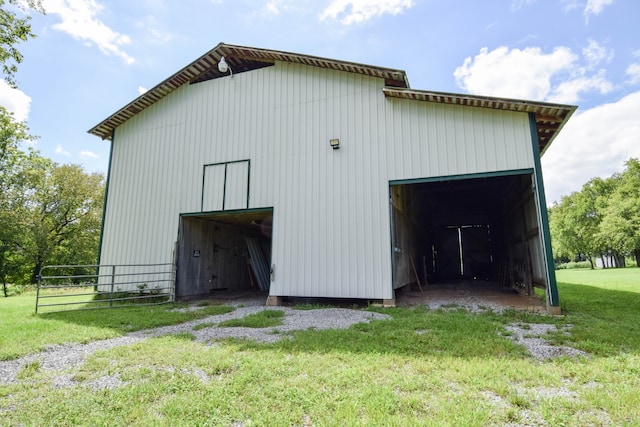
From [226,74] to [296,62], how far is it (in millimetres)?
2461

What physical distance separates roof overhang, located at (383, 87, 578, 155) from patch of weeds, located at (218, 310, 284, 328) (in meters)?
5.67

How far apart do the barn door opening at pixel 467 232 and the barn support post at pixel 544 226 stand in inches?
61.6

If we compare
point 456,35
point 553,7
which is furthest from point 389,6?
point 553,7

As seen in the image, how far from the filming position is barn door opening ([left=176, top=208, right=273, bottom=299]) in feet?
31.9

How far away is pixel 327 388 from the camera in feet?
9.35

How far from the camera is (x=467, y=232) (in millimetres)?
16938

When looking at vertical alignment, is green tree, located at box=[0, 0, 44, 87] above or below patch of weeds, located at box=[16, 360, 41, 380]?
above

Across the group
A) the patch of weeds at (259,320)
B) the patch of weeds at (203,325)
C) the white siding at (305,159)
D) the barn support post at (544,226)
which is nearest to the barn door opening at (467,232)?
the white siding at (305,159)

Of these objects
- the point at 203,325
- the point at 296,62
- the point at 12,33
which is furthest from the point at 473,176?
the point at 12,33

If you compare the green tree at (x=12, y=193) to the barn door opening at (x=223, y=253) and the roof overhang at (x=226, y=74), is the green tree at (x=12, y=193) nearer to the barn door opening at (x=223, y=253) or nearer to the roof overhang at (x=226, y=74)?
the roof overhang at (x=226, y=74)

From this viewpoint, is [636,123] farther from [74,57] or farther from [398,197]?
[74,57]

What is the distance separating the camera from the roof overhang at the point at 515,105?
6414 mm

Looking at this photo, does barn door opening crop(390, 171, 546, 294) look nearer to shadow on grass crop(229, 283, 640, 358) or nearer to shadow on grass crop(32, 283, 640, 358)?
shadow on grass crop(32, 283, 640, 358)

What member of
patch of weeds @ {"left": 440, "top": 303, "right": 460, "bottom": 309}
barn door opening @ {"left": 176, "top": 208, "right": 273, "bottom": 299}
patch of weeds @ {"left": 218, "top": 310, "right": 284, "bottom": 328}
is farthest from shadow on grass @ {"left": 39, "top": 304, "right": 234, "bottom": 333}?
patch of weeds @ {"left": 440, "top": 303, "right": 460, "bottom": 309}
